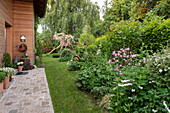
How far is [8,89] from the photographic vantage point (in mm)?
3150

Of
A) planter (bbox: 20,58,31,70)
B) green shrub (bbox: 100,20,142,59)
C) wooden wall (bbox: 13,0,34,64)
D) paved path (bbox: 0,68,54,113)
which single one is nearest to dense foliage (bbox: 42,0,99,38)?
wooden wall (bbox: 13,0,34,64)

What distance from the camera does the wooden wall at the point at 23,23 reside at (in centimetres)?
621

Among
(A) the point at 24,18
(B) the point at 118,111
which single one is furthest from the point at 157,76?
(A) the point at 24,18

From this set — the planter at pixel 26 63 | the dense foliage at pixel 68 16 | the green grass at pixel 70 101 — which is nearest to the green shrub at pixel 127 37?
the green grass at pixel 70 101

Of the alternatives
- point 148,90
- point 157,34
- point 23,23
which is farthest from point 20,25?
point 148,90

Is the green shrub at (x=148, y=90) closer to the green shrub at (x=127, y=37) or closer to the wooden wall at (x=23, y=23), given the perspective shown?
the green shrub at (x=127, y=37)

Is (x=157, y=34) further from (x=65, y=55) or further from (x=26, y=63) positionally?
(x=65, y=55)

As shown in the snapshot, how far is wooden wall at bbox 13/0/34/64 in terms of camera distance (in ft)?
20.4

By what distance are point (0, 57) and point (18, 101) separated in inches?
110

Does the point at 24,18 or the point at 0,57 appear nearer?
the point at 0,57

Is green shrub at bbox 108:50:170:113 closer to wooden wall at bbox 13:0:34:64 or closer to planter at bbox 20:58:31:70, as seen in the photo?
planter at bbox 20:58:31:70

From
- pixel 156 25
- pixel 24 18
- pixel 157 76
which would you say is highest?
pixel 24 18

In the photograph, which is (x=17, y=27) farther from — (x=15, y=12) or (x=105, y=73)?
(x=105, y=73)

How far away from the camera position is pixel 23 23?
638 cm
